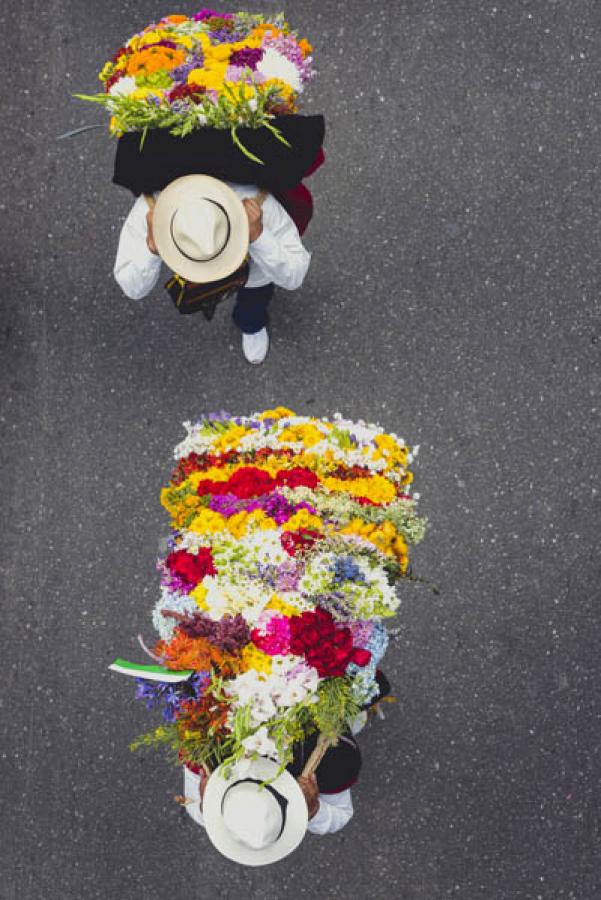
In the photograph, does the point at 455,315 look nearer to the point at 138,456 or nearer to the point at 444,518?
the point at 444,518

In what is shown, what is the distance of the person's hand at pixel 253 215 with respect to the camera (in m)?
2.60

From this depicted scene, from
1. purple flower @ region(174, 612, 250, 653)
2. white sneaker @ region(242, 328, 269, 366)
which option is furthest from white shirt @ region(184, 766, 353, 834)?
white sneaker @ region(242, 328, 269, 366)

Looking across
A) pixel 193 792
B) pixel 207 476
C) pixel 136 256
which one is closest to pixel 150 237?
pixel 136 256

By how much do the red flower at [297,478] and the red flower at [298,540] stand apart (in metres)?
0.18

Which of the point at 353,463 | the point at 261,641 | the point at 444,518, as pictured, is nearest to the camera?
the point at 261,641

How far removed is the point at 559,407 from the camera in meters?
3.55

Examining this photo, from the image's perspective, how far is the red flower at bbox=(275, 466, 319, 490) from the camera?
2477 mm

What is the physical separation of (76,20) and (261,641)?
297 centimetres

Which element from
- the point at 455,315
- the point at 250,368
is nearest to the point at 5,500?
the point at 250,368

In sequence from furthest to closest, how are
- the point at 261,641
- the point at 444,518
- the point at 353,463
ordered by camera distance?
the point at 444,518
the point at 353,463
the point at 261,641

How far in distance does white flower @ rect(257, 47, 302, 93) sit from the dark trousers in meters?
0.78

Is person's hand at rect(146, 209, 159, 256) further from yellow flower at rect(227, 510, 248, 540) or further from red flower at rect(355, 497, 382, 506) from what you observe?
red flower at rect(355, 497, 382, 506)

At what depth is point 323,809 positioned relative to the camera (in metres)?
2.68

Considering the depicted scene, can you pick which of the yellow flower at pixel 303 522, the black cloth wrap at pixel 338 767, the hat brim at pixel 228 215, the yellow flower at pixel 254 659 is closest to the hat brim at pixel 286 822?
the yellow flower at pixel 254 659
